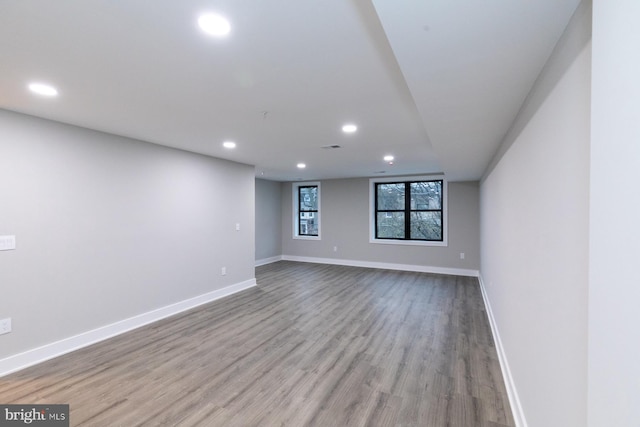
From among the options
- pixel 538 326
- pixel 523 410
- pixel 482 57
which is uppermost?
pixel 482 57

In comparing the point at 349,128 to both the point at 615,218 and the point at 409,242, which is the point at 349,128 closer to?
the point at 615,218

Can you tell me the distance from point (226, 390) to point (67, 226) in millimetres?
2316

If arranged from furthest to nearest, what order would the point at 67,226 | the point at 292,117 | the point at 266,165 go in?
the point at 266,165
the point at 67,226
the point at 292,117

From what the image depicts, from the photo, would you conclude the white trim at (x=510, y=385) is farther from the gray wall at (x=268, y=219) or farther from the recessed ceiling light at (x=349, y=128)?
the gray wall at (x=268, y=219)

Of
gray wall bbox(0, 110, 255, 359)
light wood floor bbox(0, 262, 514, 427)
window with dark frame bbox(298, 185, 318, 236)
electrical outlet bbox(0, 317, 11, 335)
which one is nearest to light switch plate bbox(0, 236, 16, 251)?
gray wall bbox(0, 110, 255, 359)

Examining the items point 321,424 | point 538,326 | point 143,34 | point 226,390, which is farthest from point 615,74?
point 226,390

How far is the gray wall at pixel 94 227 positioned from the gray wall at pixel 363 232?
3.66 meters

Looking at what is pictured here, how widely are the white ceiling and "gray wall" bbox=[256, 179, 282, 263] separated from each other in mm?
4582

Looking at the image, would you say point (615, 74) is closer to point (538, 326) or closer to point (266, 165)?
point (538, 326)

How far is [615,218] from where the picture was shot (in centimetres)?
69

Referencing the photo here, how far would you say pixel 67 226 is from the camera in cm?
295

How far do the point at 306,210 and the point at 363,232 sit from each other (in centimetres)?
188

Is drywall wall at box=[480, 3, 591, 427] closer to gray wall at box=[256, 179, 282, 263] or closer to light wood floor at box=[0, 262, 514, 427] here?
light wood floor at box=[0, 262, 514, 427]

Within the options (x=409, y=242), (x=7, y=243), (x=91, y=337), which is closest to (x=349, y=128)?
(x=7, y=243)
